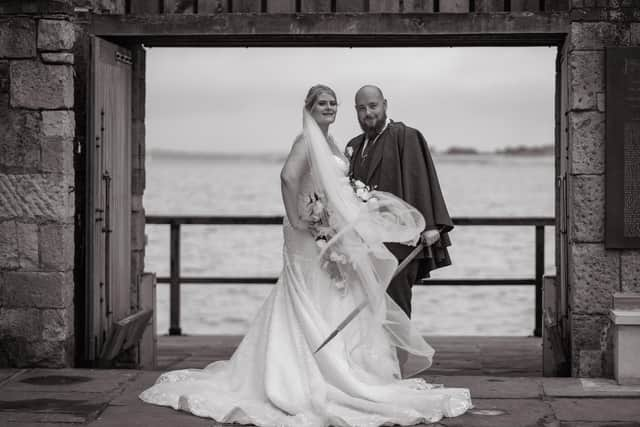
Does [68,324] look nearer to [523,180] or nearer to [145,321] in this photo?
[145,321]

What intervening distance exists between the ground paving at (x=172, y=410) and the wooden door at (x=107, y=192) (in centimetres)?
52

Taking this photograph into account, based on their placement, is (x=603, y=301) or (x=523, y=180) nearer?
(x=603, y=301)

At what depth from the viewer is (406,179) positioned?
21.2ft

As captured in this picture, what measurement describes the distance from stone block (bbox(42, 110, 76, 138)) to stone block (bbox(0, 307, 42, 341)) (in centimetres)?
113

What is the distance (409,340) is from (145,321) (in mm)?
2522

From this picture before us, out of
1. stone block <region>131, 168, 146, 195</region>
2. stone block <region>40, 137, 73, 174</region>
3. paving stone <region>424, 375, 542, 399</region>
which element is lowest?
paving stone <region>424, 375, 542, 399</region>

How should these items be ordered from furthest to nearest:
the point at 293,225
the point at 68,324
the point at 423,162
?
the point at 68,324 → the point at 423,162 → the point at 293,225

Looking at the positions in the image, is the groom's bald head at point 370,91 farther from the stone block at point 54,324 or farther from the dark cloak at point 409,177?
the stone block at point 54,324

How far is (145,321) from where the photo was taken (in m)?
7.79

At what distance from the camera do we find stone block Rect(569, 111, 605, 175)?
6703 mm

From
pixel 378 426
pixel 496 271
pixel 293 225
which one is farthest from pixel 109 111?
pixel 496 271

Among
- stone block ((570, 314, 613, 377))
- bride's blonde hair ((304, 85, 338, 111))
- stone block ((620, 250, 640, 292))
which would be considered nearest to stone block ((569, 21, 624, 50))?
stone block ((620, 250, 640, 292))

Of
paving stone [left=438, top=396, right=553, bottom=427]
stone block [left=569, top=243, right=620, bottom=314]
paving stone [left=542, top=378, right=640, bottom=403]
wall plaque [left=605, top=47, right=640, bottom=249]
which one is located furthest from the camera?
stone block [left=569, top=243, right=620, bottom=314]

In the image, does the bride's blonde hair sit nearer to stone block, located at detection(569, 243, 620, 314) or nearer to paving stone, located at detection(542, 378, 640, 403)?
stone block, located at detection(569, 243, 620, 314)
